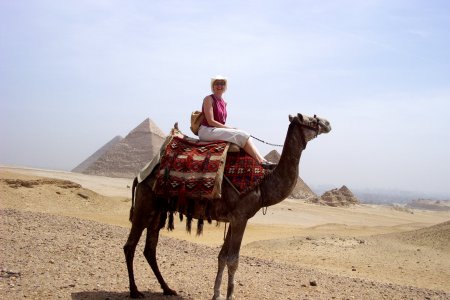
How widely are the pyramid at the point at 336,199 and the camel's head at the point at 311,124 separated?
4709 centimetres

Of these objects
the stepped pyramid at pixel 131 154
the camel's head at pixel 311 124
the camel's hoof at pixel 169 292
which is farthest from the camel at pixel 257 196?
the stepped pyramid at pixel 131 154

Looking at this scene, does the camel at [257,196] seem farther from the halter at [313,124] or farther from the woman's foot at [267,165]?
the woman's foot at [267,165]

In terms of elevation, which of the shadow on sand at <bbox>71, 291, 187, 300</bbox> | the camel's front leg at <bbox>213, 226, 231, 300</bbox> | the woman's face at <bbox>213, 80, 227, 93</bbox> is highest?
the woman's face at <bbox>213, 80, 227, 93</bbox>

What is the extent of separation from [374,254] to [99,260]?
9.58 m

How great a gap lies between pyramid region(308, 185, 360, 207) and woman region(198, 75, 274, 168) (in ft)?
154

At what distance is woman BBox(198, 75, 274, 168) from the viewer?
6477mm

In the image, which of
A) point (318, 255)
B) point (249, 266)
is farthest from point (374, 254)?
point (249, 266)

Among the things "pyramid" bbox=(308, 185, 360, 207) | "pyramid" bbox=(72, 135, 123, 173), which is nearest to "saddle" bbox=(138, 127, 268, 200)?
"pyramid" bbox=(308, 185, 360, 207)

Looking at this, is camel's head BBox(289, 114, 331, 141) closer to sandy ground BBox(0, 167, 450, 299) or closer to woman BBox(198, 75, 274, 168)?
woman BBox(198, 75, 274, 168)

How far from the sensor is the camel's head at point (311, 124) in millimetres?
6328

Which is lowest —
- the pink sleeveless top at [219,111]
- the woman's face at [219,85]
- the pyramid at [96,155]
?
the pink sleeveless top at [219,111]

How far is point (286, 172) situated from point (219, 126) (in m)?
1.11

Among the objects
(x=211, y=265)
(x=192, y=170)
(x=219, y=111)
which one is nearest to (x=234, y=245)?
(x=192, y=170)

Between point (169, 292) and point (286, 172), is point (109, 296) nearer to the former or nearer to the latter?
point (169, 292)
